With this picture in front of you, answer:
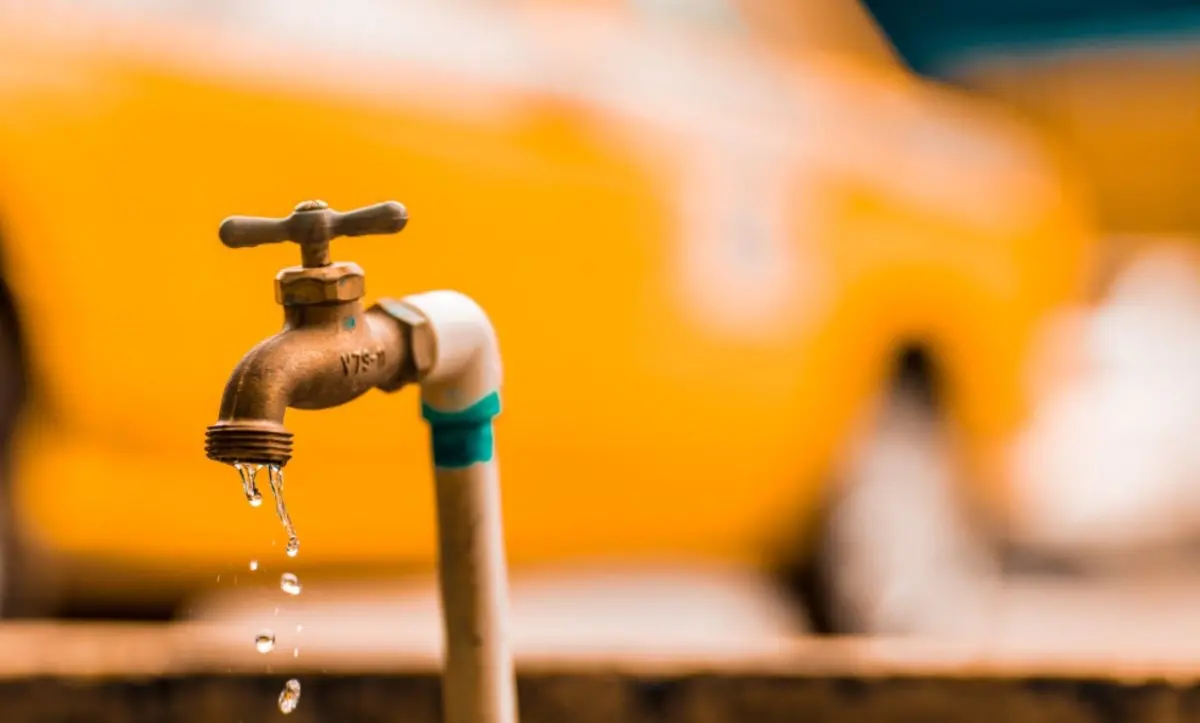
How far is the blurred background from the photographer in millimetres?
2000

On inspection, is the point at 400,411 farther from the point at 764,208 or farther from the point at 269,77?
the point at 764,208

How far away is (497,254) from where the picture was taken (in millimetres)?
2150

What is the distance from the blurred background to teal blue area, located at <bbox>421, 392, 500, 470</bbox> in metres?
1.13

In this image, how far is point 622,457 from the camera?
2.28 m

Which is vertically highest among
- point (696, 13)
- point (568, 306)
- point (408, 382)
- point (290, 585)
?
point (696, 13)

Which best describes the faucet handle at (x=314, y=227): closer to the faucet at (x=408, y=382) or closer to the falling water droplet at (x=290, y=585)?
the faucet at (x=408, y=382)

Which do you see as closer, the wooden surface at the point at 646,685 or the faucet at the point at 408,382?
the faucet at the point at 408,382

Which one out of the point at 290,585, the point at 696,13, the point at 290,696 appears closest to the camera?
the point at 290,585

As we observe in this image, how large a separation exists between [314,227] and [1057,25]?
3908mm

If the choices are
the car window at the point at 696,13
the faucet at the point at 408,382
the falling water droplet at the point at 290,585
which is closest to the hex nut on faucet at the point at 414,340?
the faucet at the point at 408,382

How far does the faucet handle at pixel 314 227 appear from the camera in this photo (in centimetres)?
78

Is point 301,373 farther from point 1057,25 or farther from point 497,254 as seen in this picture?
point 1057,25

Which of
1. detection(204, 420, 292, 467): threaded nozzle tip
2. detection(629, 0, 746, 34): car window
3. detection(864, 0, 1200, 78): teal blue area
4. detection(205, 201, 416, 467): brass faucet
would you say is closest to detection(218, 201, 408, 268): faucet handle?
detection(205, 201, 416, 467): brass faucet

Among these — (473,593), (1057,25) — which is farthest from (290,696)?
(1057,25)
